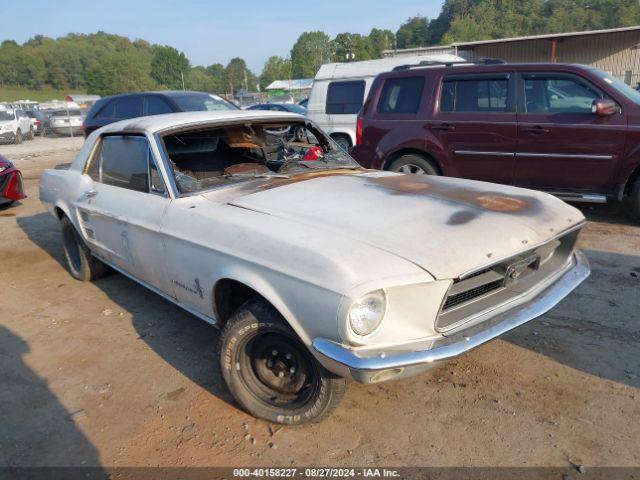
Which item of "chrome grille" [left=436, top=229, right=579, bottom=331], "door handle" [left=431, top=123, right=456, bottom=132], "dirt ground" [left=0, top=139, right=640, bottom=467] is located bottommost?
"dirt ground" [left=0, top=139, right=640, bottom=467]

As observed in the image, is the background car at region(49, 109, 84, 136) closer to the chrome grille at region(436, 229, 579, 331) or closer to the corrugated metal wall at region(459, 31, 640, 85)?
the corrugated metal wall at region(459, 31, 640, 85)

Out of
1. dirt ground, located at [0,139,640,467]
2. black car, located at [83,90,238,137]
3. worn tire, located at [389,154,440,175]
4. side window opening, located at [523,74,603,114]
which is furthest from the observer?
black car, located at [83,90,238,137]

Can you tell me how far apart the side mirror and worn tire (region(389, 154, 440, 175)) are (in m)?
1.87

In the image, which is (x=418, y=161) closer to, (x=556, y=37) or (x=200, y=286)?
(x=200, y=286)

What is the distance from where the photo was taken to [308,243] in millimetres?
2254

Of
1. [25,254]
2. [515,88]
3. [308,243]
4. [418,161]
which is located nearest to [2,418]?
[308,243]

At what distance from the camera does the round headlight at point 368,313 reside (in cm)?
202

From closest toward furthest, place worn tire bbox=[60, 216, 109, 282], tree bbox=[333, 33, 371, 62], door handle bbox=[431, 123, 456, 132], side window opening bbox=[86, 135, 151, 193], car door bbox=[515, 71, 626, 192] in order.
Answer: side window opening bbox=[86, 135, 151, 193]
worn tire bbox=[60, 216, 109, 282]
car door bbox=[515, 71, 626, 192]
door handle bbox=[431, 123, 456, 132]
tree bbox=[333, 33, 371, 62]

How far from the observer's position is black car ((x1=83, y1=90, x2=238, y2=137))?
8469 millimetres

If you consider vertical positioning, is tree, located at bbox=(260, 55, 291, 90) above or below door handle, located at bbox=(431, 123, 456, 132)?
above

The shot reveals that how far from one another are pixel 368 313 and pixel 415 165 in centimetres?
465

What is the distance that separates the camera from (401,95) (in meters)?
A: 6.50

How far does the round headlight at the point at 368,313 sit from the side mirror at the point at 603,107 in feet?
14.8

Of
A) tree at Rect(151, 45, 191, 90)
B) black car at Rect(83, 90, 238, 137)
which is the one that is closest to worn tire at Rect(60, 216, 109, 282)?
black car at Rect(83, 90, 238, 137)
